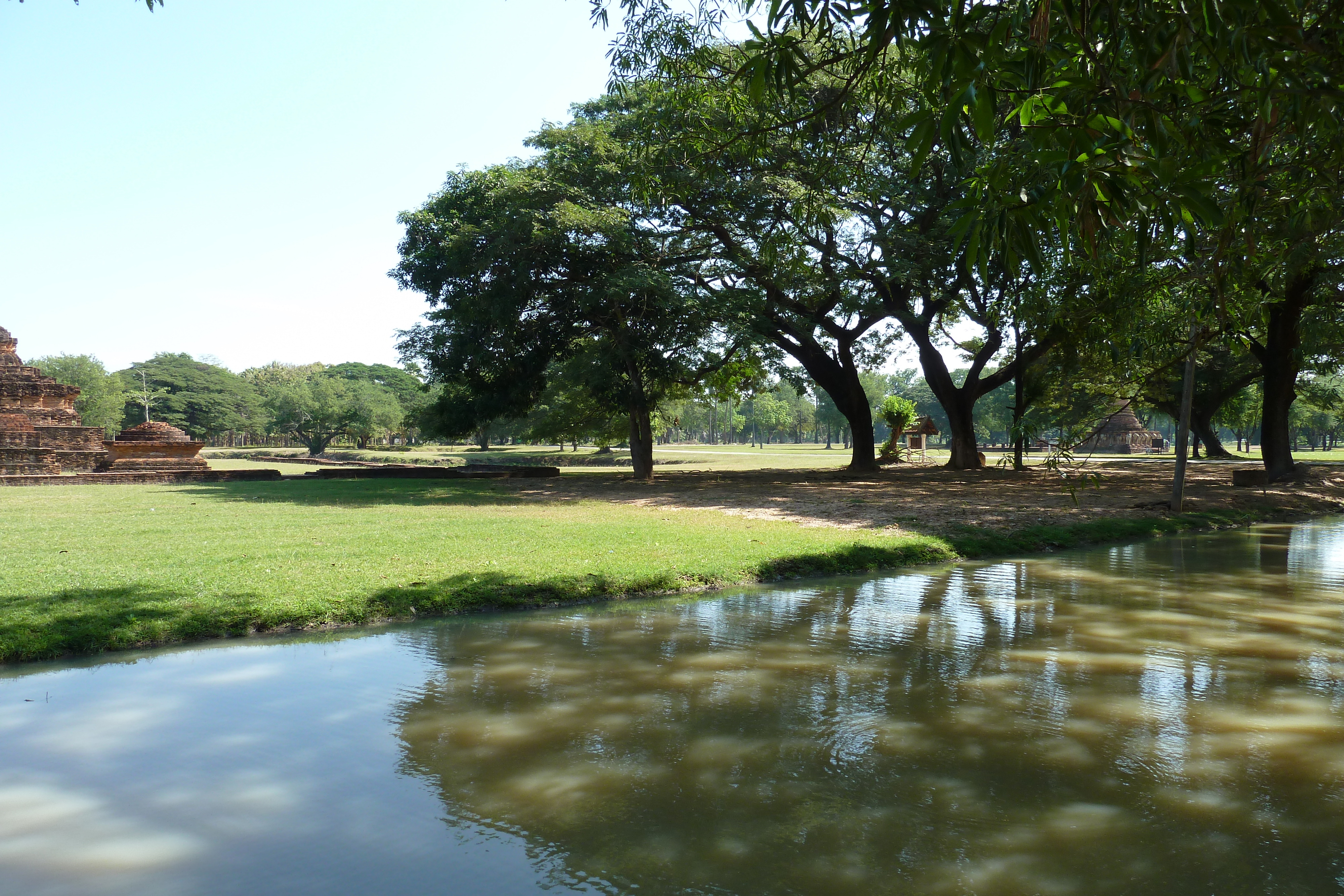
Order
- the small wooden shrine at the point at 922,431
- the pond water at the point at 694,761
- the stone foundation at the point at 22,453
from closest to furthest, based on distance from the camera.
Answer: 1. the pond water at the point at 694,761
2. the stone foundation at the point at 22,453
3. the small wooden shrine at the point at 922,431

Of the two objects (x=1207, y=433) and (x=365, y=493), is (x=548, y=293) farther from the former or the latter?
(x=1207, y=433)

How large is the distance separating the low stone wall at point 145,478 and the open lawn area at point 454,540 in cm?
120

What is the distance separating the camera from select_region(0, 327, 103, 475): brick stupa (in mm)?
24375

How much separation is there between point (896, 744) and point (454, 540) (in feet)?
25.8

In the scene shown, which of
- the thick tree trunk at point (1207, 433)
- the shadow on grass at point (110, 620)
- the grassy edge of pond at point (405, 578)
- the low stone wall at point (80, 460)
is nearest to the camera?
the shadow on grass at point (110, 620)

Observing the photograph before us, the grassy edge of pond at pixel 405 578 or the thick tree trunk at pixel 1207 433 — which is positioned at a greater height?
the thick tree trunk at pixel 1207 433

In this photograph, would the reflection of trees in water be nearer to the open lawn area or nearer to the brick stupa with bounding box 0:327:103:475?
the open lawn area

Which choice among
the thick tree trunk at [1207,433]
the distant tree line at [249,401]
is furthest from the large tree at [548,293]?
the distant tree line at [249,401]

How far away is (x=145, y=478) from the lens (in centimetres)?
2361

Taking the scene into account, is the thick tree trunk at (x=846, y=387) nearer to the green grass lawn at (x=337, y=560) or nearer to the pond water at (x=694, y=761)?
the green grass lawn at (x=337, y=560)

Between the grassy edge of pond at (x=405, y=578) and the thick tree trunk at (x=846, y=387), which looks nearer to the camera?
the grassy edge of pond at (x=405, y=578)

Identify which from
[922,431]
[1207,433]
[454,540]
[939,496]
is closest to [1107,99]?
[454,540]

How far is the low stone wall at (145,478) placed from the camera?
22594 mm

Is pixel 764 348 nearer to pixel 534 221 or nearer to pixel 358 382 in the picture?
pixel 534 221
